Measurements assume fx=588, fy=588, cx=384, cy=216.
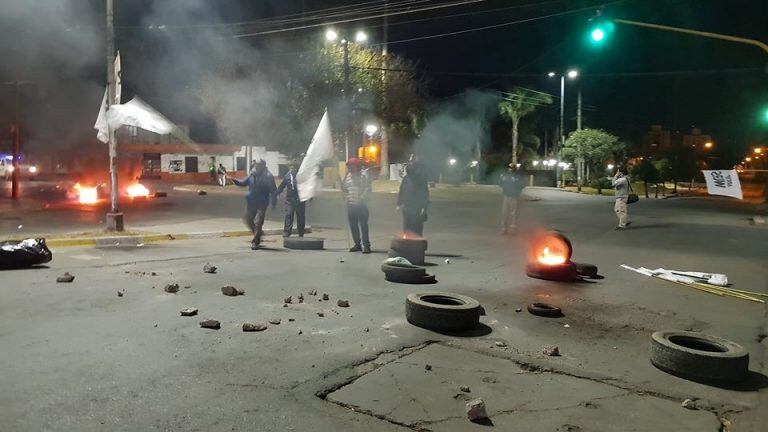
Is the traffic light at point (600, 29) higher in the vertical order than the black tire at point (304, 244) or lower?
higher

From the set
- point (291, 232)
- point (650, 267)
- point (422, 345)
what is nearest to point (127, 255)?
point (291, 232)

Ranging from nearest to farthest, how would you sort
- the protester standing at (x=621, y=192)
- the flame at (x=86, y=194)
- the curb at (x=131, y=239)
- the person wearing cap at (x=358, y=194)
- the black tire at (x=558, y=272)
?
the black tire at (x=558, y=272) < the person wearing cap at (x=358, y=194) < the curb at (x=131, y=239) < the protester standing at (x=621, y=192) < the flame at (x=86, y=194)

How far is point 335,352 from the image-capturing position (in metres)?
5.16

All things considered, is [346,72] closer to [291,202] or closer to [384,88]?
[384,88]

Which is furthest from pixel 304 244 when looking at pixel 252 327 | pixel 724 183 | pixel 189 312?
pixel 724 183

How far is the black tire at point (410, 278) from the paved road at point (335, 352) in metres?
0.19

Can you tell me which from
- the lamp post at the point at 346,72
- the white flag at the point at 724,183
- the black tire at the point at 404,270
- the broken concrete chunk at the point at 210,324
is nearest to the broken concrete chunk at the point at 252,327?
the broken concrete chunk at the point at 210,324

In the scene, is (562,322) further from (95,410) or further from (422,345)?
(95,410)

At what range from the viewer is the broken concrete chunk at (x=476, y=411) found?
3.83 metres

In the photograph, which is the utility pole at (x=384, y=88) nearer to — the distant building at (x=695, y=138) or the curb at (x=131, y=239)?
the curb at (x=131, y=239)

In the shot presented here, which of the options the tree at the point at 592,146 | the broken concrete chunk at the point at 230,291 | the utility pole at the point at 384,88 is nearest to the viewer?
the broken concrete chunk at the point at 230,291

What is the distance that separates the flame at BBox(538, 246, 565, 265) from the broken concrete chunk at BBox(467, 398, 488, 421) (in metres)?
5.51

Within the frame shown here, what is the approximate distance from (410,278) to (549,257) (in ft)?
8.04

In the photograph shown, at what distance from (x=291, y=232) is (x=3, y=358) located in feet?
30.4
